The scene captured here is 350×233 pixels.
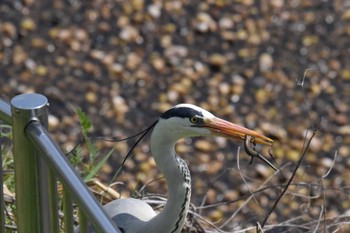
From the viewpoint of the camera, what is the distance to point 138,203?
10.1 feet

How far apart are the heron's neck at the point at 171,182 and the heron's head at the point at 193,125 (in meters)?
0.04

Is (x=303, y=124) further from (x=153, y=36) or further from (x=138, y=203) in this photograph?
(x=138, y=203)

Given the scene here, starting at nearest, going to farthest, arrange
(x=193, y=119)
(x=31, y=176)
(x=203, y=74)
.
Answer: (x=31, y=176)
(x=193, y=119)
(x=203, y=74)

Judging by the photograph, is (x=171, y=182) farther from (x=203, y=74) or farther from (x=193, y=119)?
(x=203, y=74)

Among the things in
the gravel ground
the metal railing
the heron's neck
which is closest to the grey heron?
the heron's neck

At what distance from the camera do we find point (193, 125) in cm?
281

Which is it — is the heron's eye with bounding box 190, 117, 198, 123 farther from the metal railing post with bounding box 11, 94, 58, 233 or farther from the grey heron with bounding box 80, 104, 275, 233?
the metal railing post with bounding box 11, 94, 58, 233

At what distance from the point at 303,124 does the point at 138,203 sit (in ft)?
7.44

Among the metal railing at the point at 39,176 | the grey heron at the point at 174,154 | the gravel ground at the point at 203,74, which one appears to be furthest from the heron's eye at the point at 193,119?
the gravel ground at the point at 203,74

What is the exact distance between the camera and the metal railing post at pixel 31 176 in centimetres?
193

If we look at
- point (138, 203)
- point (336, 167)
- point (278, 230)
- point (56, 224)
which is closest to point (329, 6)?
point (336, 167)

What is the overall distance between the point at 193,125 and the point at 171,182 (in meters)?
0.19

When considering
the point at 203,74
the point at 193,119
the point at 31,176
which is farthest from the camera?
the point at 203,74

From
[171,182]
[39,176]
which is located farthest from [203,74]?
[39,176]
